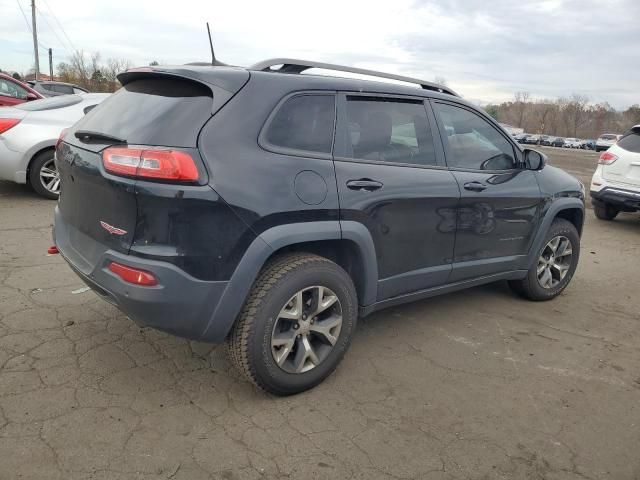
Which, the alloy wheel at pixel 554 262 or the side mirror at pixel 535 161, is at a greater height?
the side mirror at pixel 535 161

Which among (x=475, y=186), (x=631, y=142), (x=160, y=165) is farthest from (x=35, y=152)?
(x=631, y=142)

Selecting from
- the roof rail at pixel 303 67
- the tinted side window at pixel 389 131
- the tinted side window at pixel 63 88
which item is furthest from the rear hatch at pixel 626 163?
the tinted side window at pixel 63 88

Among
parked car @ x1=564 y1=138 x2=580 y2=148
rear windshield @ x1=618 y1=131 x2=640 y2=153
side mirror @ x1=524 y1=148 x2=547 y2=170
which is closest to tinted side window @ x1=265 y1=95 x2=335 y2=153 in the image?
side mirror @ x1=524 y1=148 x2=547 y2=170

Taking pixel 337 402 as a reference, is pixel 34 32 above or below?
above

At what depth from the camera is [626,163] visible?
8125 mm

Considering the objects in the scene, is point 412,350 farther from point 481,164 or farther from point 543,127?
point 543,127

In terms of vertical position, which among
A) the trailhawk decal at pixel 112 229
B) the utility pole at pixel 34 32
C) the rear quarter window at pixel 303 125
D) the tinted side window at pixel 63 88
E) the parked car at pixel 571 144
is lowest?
the parked car at pixel 571 144

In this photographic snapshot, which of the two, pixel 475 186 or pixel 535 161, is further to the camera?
pixel 535 161

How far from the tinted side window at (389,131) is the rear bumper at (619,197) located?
5.88m

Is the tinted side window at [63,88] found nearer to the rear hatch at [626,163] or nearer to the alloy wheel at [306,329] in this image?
the rear hatch at [626,163]

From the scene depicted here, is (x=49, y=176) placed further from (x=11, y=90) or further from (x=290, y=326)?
(x=290, y=326)

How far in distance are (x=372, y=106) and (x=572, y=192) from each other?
2.44 metres

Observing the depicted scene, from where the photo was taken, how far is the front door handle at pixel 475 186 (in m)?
3.75

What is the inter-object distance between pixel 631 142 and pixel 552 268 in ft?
15.6
